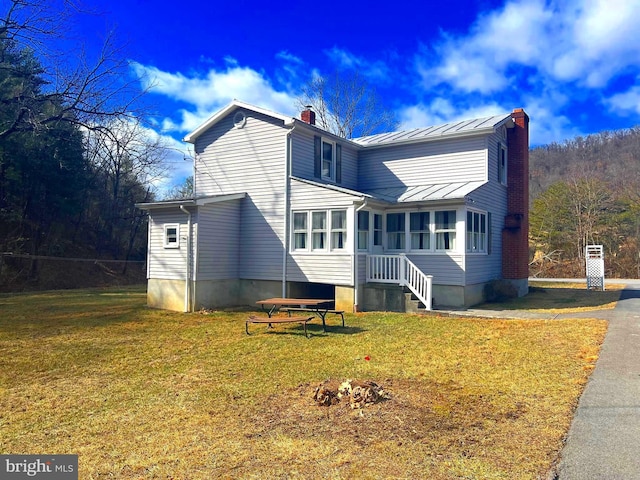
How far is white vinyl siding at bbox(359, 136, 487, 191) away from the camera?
52.3 ft

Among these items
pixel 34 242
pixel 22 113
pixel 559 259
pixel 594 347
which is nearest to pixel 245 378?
pixel 594 347

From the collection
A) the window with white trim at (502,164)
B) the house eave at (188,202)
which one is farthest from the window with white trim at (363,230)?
the window with white trim at (502,164)

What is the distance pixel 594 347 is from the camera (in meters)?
8.29

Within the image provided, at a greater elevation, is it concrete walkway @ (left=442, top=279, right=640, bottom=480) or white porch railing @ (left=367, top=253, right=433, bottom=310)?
white porch railing @ (left=367, top=253, right=433, bottom=310)

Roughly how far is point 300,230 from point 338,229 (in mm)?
1479

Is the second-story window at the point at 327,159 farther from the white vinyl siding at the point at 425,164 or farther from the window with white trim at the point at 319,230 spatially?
the window with white trim at the point at 319,230

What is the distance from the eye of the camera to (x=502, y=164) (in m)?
17.9

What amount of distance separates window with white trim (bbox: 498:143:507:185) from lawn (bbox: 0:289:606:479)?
7907 mm

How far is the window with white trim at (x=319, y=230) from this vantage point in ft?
48.3

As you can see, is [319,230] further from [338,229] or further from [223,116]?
[223,116]

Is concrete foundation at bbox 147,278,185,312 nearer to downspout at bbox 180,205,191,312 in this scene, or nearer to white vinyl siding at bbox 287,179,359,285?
downspout at bbox 180,205,191,312

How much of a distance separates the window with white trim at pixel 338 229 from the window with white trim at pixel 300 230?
3.33ft

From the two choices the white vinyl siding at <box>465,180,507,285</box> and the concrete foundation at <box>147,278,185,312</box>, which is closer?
the concrete foundation at <box>147,278,185,312</box>
